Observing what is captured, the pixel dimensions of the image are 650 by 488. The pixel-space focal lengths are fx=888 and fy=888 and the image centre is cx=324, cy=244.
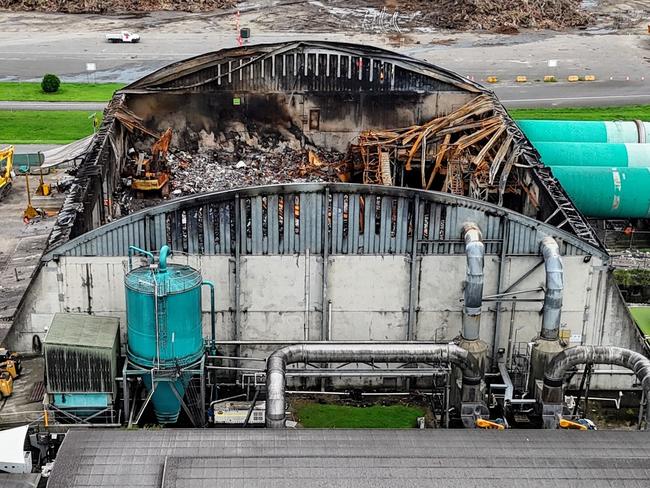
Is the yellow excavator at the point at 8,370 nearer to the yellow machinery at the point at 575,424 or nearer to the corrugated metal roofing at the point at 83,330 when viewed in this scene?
the corrugated metal roofing at the point at 83,330

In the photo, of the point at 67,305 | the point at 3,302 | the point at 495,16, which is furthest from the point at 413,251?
the point at 495,16

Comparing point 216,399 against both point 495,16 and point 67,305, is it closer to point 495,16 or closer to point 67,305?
point 67,305

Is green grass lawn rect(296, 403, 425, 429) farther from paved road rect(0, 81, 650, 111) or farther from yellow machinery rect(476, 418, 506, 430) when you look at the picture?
paved road rect(0, 81, 650, 111)

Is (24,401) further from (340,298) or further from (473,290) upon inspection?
(473,290)

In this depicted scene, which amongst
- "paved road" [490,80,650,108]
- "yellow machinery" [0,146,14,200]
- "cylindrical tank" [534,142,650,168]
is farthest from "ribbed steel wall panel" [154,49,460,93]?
"paved road" [490,80,650,108]

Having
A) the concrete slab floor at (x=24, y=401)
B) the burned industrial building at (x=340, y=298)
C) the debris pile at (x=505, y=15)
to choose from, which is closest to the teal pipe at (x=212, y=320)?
the burned industrial building at (x=340, y=298)

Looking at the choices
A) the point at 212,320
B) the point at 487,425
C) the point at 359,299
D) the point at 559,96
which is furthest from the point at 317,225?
the point at 559,96
